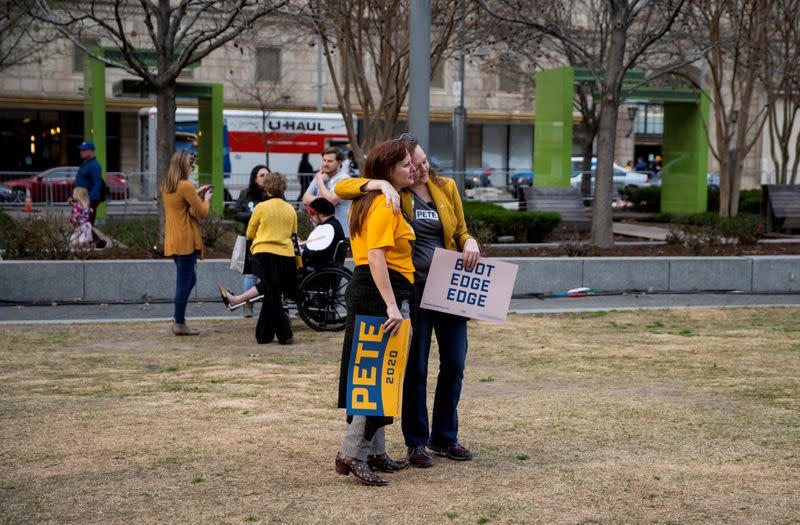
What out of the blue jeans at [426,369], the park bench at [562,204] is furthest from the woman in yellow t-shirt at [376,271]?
the park bench at [562,204]

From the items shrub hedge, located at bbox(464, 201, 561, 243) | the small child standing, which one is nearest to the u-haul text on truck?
shrub hedge, located at bbox(464, 201, 561, 243)

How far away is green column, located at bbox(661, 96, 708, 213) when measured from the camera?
27.2m

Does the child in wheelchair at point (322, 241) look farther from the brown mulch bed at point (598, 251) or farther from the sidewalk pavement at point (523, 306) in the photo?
the brown mulch bed at point (598, 251)

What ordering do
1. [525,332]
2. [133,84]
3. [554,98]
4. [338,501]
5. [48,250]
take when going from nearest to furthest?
1. [338,501]
2. [525,332]
3. [48,250]
4. [133,84]
5. [554,98]

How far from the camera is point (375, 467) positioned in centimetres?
611

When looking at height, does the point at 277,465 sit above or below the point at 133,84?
below

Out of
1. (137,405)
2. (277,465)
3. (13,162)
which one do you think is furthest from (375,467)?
(13,162)

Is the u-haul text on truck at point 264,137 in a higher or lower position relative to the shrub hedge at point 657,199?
higher

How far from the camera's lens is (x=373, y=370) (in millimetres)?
5816

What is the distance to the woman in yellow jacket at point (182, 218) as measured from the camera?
10.6 metres

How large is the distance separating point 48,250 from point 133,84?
955cm

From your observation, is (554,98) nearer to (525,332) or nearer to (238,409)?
(525,332)

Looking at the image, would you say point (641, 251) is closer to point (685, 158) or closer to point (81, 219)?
point (81, 219)

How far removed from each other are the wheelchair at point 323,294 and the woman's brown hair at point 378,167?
5.26 m
